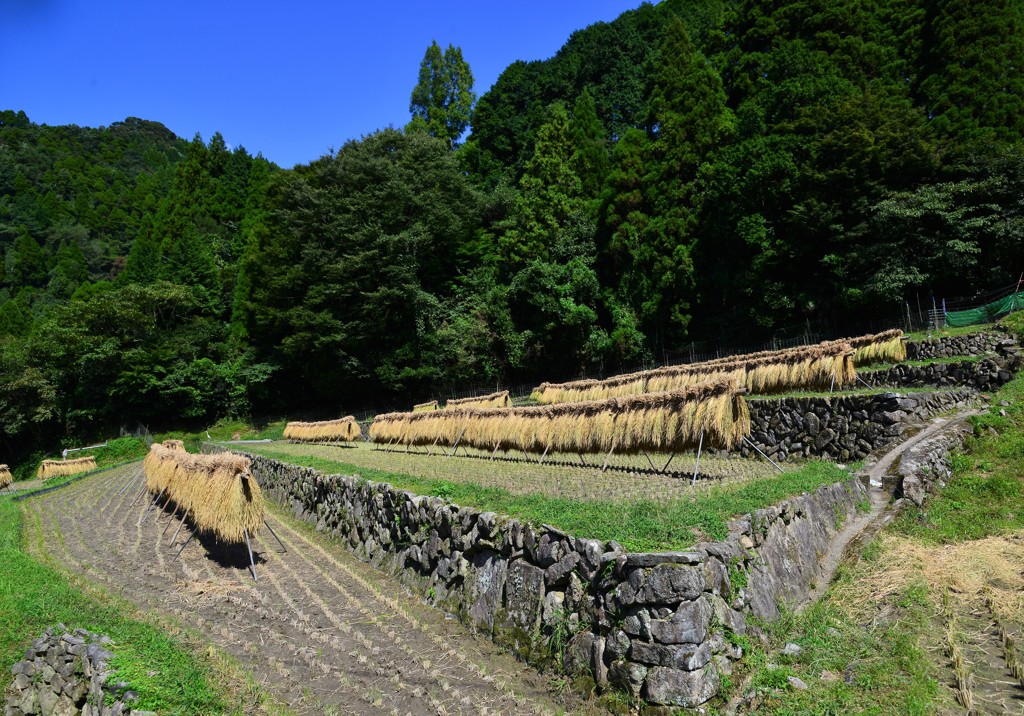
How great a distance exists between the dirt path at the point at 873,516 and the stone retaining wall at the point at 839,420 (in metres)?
0.59

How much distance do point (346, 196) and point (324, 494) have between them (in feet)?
108

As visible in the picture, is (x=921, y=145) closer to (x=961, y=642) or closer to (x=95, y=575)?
(x=961, y=642)

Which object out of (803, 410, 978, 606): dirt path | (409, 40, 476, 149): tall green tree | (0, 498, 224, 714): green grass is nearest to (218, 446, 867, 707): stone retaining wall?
(803, 410, 978, 606): dirt path

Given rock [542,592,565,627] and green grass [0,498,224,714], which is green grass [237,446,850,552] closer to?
rock [542,592,565,627]

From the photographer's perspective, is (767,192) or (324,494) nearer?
(324,494)

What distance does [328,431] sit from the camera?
1200 inches

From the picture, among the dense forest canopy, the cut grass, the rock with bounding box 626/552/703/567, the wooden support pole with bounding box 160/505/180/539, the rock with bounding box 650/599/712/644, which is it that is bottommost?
the wooden support pole with bounding box 160/505/180/539

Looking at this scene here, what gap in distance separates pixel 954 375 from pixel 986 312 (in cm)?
958

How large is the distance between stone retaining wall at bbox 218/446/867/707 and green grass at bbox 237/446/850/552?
0.53ft

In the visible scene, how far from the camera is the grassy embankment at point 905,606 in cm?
494

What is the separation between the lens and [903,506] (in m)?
8.93

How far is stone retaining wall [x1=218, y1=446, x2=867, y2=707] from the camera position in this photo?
4973 millimetres

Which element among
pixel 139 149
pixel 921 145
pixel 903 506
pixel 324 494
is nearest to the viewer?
pixel 903 506

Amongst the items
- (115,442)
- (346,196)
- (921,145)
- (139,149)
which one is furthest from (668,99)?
(139,149)
